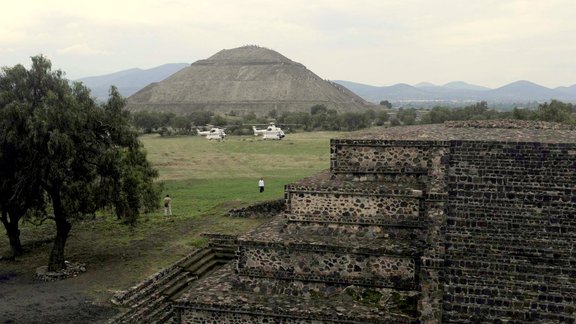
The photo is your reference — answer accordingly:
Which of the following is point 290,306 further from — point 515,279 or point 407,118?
point 407,118

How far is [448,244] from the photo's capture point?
11.0 m

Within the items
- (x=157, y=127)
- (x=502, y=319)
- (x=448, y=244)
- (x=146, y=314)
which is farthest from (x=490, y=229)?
(x=157, y=127)

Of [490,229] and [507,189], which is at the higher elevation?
[507,189]

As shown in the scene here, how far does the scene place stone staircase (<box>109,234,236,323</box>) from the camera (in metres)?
14.5

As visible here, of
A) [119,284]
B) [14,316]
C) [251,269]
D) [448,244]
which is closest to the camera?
[448,244]

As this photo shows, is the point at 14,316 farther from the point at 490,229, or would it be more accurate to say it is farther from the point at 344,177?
the point at 490,229

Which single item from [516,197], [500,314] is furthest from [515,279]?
[516,197]

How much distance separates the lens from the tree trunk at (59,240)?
1763 centimetres

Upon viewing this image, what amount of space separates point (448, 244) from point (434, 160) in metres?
2.40

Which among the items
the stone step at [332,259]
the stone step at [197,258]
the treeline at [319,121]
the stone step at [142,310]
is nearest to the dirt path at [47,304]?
the stone step at [142,310]

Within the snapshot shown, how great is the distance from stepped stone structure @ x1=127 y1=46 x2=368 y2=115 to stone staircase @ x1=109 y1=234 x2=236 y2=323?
120 meters

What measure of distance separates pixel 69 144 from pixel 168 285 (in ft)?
→ 18.0

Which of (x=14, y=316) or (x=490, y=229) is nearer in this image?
(x=490, y=229)

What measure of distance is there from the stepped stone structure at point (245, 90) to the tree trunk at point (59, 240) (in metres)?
122
